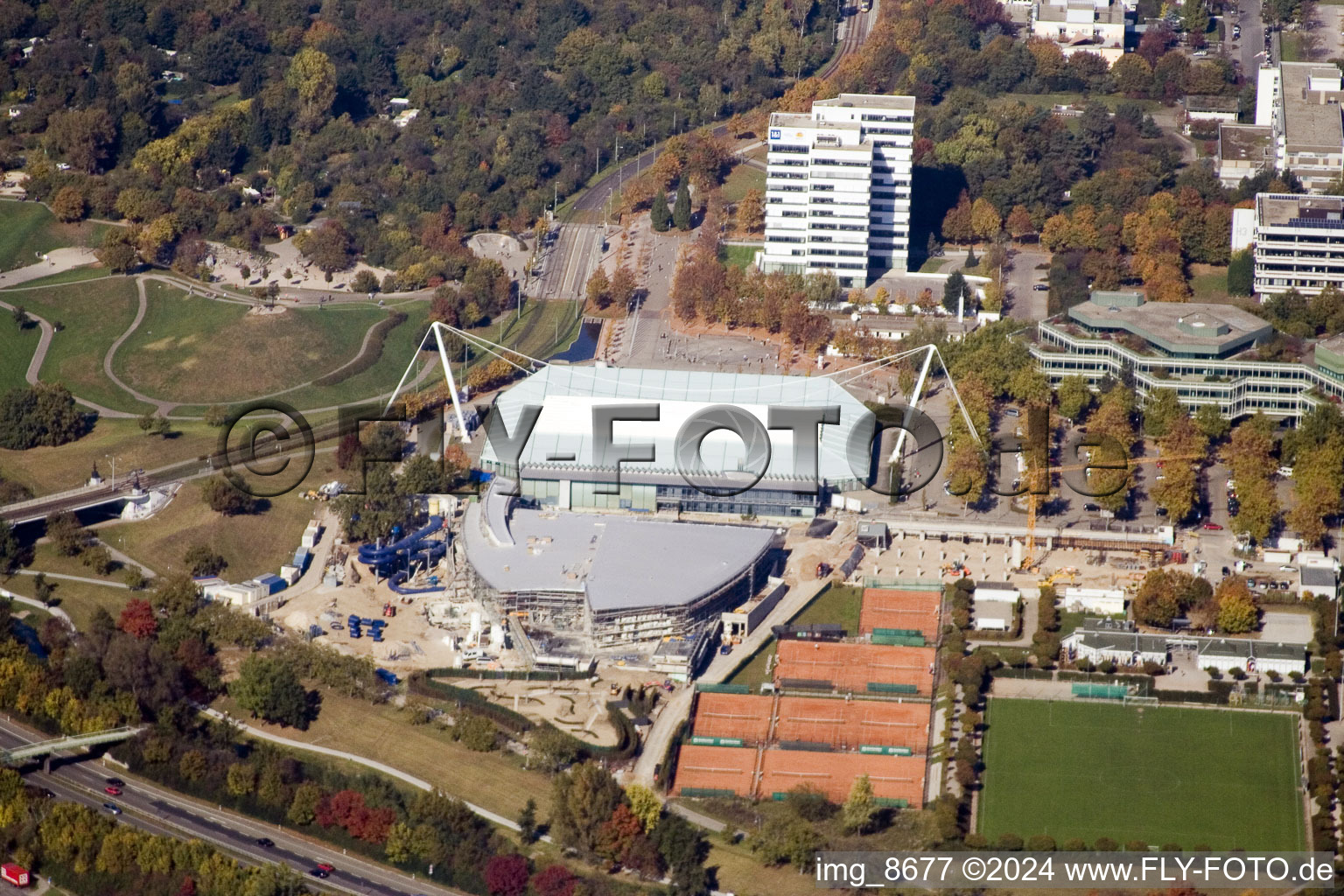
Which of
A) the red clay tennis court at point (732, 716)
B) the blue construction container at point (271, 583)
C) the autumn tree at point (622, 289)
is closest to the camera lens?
the red clay tennis court at point (732, 716)

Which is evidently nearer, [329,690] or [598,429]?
[329,690]

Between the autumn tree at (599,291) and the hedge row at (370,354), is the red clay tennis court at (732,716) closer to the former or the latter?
the hedge row at (370,354)

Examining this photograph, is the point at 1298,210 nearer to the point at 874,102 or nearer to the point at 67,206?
the point at 874,102

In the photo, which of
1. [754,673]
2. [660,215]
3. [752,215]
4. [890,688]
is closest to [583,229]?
[660,215]

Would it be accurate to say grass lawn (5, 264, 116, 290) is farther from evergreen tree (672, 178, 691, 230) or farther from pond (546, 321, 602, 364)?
evergreen tree (672, 178, 691, 230)

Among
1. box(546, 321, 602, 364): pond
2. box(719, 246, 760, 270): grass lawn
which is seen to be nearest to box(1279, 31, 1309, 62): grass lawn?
box(719, 246, 760, 270): grass lawn

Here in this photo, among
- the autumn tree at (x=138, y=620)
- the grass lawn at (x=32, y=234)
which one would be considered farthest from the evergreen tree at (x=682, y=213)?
the autumn tree at (x=138, y=620)

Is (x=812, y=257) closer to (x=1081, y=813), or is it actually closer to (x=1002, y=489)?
(x=1002, y=489)

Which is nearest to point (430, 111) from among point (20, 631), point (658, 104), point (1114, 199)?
point (658, 104)
